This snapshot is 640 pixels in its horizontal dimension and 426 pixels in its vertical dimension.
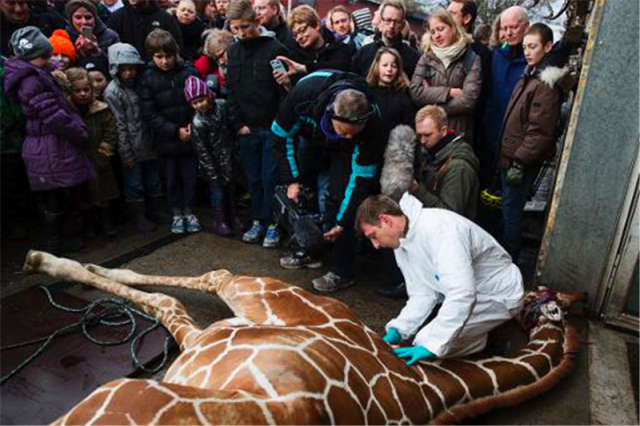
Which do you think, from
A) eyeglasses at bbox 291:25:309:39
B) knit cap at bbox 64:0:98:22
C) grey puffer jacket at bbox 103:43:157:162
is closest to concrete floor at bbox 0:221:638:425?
grey puffer jacket at bbox 103:43:157:162

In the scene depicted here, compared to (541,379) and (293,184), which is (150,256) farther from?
(541,379)

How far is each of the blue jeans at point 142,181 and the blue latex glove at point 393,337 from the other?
124 inches

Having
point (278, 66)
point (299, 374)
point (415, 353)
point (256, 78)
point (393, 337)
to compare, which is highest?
point (278, 66)

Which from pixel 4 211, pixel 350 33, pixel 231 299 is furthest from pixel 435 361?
pixel 4 211

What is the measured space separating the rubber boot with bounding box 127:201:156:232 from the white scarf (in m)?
3.23

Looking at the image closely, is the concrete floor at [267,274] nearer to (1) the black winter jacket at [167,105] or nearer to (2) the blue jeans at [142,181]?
(2) the blue jeans at [142,181]

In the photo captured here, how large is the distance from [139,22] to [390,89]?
3.08 m

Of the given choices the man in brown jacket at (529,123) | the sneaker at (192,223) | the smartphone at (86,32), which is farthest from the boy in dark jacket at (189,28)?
the man in brown jacket at (529,123)

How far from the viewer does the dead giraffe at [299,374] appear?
1.92 m

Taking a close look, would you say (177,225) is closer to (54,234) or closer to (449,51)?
(54,234)

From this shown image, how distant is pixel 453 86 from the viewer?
14.6ft

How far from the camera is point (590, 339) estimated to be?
372cm

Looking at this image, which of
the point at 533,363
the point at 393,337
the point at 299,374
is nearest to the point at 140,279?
the point at 393,337

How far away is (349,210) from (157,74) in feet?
7.82
